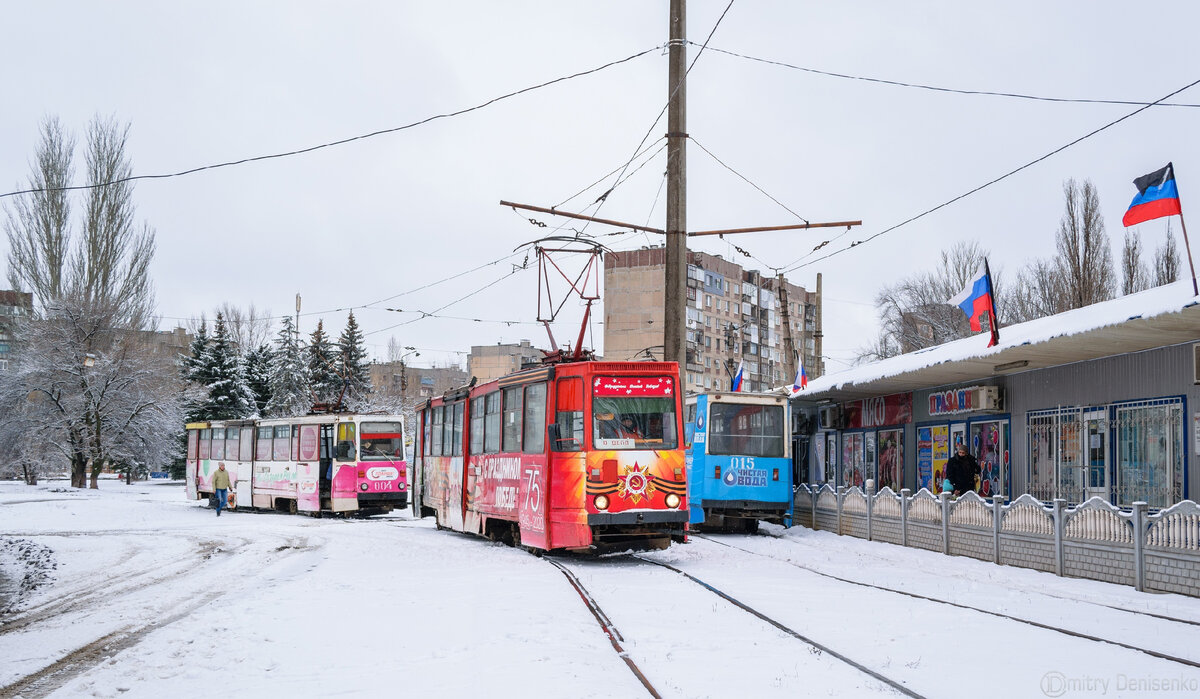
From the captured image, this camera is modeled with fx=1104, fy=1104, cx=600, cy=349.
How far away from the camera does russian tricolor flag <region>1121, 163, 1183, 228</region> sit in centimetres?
1403

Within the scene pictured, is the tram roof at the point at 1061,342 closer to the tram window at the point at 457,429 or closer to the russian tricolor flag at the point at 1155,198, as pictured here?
the russian tricolor flag at the point at 1155,198

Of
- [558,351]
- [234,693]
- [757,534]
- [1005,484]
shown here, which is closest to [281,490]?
[757,534]

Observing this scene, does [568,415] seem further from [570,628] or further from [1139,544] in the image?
[1139,544]

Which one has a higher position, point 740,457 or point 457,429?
point 457,429

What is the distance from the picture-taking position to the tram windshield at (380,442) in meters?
30.6

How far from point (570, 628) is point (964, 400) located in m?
14.1

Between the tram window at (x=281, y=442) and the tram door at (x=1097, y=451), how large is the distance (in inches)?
886

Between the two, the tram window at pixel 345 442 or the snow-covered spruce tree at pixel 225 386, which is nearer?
the tram window at pixel 345 442

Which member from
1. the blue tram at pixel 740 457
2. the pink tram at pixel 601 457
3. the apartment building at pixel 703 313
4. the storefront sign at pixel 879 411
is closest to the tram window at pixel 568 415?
the pink tram at pixel 601 457

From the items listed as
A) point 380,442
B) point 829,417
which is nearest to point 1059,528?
point 829,417

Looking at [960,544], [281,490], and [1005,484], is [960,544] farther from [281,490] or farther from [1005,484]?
[281,490]

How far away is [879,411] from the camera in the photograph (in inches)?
1034

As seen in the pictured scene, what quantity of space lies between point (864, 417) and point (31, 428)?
1459 inches

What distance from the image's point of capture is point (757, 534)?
24.1 metres
